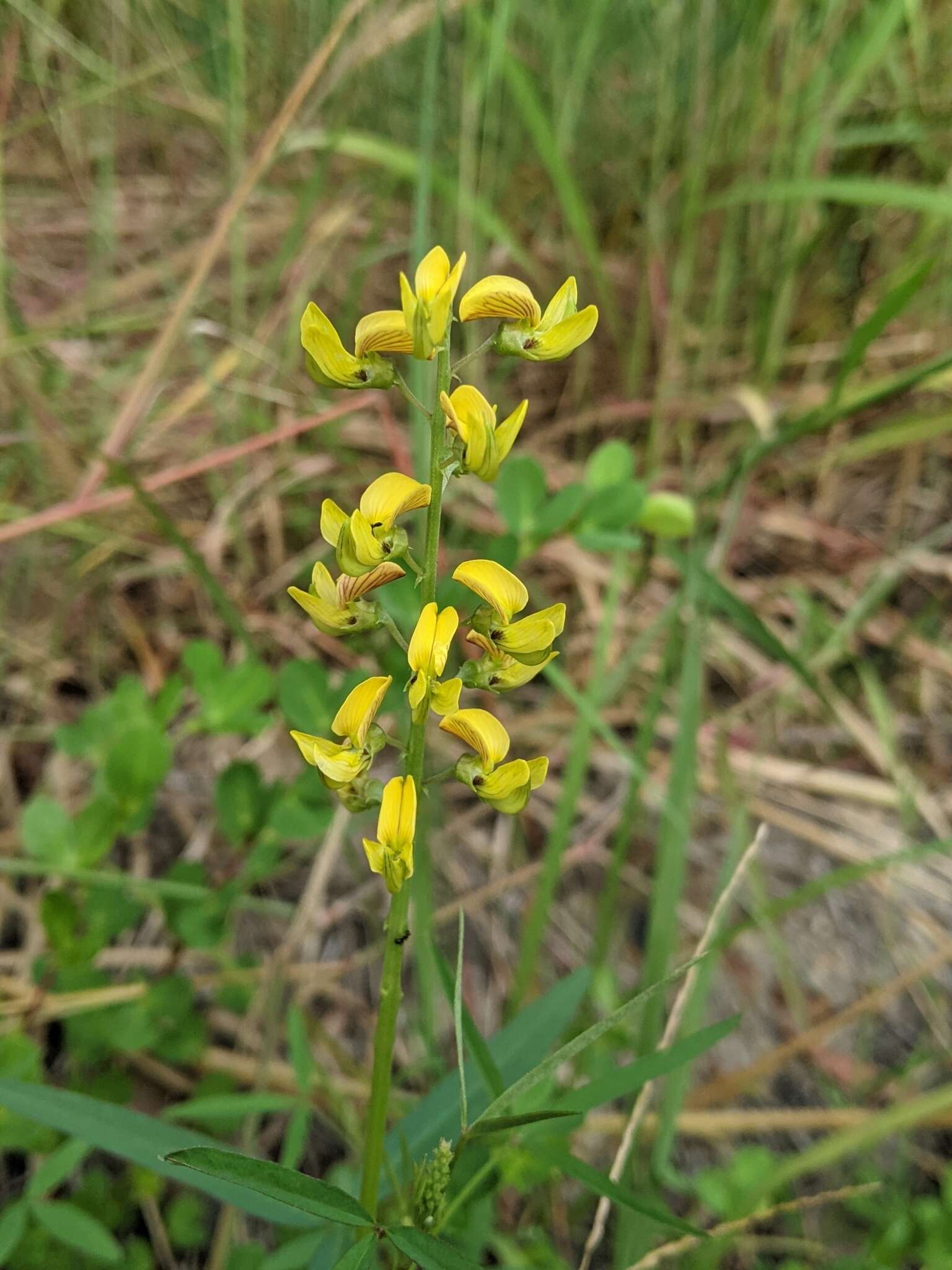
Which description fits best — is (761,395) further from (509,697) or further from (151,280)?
(151,280)

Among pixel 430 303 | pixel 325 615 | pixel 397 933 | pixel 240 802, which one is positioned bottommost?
pixel 240 802

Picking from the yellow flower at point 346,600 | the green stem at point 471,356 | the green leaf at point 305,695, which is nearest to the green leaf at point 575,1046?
the yellow flower at point 346,600

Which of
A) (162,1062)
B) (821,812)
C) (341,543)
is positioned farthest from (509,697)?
(341,543)

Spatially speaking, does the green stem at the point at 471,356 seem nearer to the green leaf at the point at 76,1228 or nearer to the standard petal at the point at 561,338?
the standard petal at the point at 561,338

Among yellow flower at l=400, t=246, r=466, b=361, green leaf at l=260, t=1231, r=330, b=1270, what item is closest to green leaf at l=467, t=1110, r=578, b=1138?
green leaf at l=260, t=1231, r=330, b=1270

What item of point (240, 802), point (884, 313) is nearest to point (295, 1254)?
point (240, 802)

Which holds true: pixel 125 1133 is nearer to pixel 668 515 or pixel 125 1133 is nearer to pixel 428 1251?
pixel 428 1251

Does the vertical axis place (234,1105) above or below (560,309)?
below
